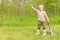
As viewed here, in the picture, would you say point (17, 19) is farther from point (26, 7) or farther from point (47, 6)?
point (47, 6)

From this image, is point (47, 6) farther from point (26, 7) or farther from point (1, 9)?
point (1, 9)

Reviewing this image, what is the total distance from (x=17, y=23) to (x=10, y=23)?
0.37 meters

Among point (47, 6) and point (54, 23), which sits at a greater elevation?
point (47, 6)

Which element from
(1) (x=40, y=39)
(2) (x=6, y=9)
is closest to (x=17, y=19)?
(2) (x=6, y=9)

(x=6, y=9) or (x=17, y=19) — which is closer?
(x=17, y=19)

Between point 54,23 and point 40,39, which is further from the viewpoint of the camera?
point 54,23

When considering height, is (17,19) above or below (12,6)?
below

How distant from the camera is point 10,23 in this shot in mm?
8500

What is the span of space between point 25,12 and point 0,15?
1583 mm

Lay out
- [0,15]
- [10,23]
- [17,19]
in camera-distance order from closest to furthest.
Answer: [10,23] < [17,19] < [0,15]

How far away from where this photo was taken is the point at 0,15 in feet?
32.7

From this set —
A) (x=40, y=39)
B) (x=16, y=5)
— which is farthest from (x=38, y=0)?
(x=40, y=39)

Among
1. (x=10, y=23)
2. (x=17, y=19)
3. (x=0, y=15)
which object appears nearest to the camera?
(x=10, y=23)

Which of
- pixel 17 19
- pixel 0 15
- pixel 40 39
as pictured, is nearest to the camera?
pixel 40 39
